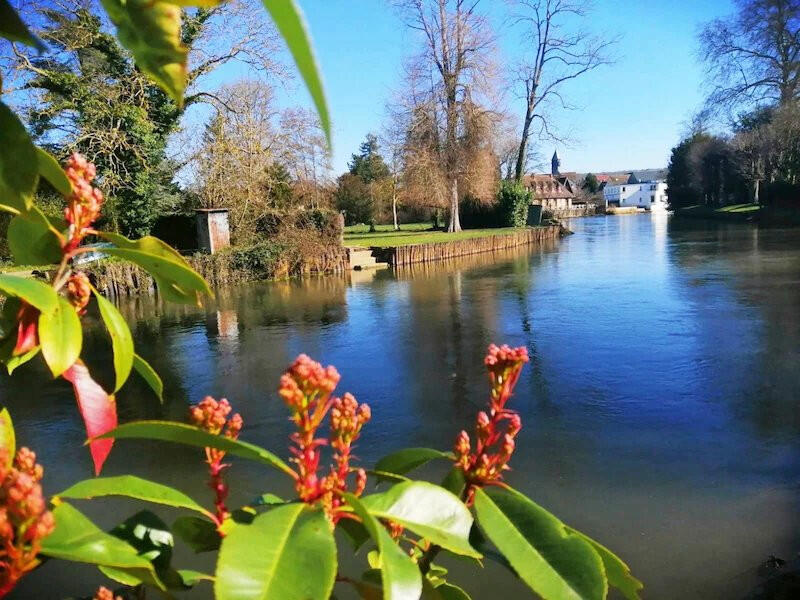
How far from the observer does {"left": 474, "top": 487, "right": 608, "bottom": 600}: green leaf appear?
2.67 feet

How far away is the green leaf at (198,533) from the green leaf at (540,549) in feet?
1.37

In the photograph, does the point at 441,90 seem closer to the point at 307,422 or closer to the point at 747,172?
the point at 747,172

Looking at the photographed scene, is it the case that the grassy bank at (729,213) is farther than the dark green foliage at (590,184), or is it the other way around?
the dark green foliage at (590,184)

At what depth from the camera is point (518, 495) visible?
93cm

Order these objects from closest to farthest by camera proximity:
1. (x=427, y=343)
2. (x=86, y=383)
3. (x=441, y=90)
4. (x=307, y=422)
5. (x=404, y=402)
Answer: (x=307, y=422) < (x=86, y=383) < (x=404, y=402) < (x=427, y=343) < (x=441, y=90)

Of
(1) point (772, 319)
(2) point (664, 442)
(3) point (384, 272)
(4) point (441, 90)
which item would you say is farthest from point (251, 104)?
(2) point (664, 442)

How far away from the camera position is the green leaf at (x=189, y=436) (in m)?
0.75

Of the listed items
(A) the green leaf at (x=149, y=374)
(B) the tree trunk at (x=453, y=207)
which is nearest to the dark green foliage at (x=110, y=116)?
(B) the tree trunk at (x=453, y=207)

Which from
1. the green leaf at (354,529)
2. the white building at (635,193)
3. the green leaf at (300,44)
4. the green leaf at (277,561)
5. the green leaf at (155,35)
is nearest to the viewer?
the green leaf at (300,44)

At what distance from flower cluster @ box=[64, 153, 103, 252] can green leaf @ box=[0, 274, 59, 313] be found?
0.40ft

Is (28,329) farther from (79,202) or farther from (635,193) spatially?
(635,193)

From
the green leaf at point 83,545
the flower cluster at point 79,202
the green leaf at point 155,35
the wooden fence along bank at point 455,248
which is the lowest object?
the wooden fence along bank at point 455,248

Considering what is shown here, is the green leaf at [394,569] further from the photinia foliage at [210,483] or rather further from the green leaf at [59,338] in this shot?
the green leaf at [59,338]

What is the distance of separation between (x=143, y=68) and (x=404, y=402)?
6.84 m
